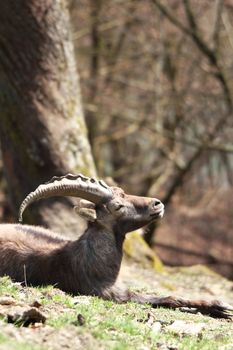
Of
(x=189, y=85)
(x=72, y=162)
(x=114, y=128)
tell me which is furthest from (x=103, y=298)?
(x=114, y=128)

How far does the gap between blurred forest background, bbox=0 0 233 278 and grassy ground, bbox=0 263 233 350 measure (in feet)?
15.6

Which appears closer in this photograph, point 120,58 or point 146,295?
point 146,295

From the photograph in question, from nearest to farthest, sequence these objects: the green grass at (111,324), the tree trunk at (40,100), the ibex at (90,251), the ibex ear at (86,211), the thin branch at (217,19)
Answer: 1. the green grass at (111,324)
2. the ibex at (90,251)
3. the ibex ear at (86,211)
4. the tree trunk at (40,100)
5. the thin branch at (217,19)

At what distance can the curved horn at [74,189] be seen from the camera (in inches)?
312

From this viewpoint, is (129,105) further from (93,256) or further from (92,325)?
(92,325)

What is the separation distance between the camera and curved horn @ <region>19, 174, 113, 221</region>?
792cm

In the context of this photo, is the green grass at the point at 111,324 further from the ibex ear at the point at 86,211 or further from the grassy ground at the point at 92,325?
the ibex ear at the point at 86,211

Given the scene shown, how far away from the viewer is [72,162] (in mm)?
12320

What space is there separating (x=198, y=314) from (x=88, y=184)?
1.71m

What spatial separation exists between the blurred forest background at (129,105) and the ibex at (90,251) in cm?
374

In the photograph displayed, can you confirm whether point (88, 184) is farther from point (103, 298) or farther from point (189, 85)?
point (189, 85)

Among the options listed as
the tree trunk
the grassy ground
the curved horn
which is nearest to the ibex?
the curved horn

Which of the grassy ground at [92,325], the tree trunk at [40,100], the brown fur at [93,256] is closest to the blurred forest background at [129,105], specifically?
the tree trunk at [40,100]

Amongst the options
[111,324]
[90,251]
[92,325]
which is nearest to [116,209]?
[90,251]
